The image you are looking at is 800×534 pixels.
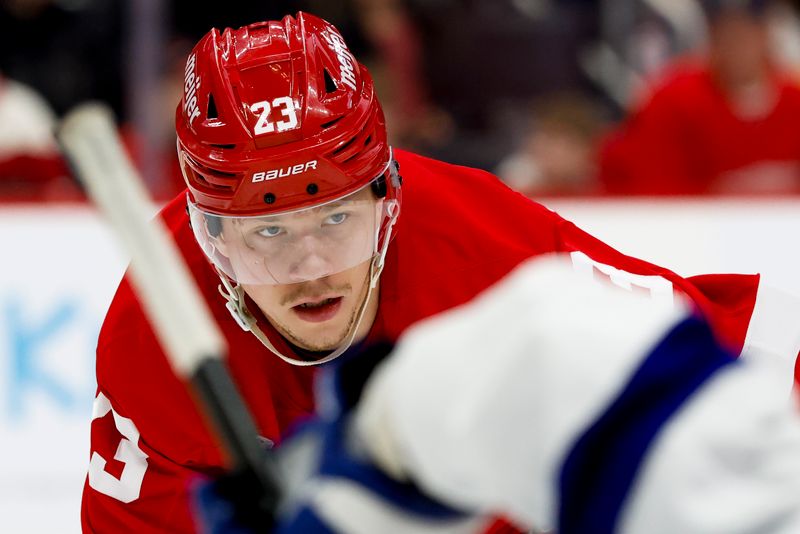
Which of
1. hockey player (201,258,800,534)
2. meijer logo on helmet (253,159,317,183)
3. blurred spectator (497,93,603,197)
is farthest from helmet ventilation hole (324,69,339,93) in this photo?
blurred spectator (497,93,603,197)

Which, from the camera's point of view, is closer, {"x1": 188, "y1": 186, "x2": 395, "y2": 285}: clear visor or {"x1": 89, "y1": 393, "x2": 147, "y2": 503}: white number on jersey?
{"x1": 188, "y1": 186, "x2": 395, "y2": 285}: clear visor

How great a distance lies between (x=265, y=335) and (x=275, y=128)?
30cm

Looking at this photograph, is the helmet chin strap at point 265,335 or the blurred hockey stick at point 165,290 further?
the helmet chin strap at point 265,335

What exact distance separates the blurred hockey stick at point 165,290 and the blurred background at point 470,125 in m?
1.79

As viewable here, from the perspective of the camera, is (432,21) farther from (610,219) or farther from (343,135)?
(343,135)

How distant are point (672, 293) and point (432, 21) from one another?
2.67m

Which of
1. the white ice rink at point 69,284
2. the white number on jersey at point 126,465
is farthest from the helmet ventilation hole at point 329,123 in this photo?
the white ice rink at point 69,284

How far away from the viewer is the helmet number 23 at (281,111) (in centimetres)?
164

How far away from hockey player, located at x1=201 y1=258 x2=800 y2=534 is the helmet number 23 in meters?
0.81

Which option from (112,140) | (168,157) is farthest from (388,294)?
(168,157)

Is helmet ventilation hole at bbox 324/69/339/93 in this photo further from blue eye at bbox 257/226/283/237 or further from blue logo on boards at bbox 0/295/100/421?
blue logo on boards at bbox 0/295/100/421

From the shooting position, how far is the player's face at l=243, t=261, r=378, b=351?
1.70 metres

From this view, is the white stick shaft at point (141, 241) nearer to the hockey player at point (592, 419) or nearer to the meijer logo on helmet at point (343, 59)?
the hockey player at point (592, 419)

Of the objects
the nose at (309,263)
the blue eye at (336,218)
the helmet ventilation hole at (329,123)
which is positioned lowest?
the nose at (309,263)
